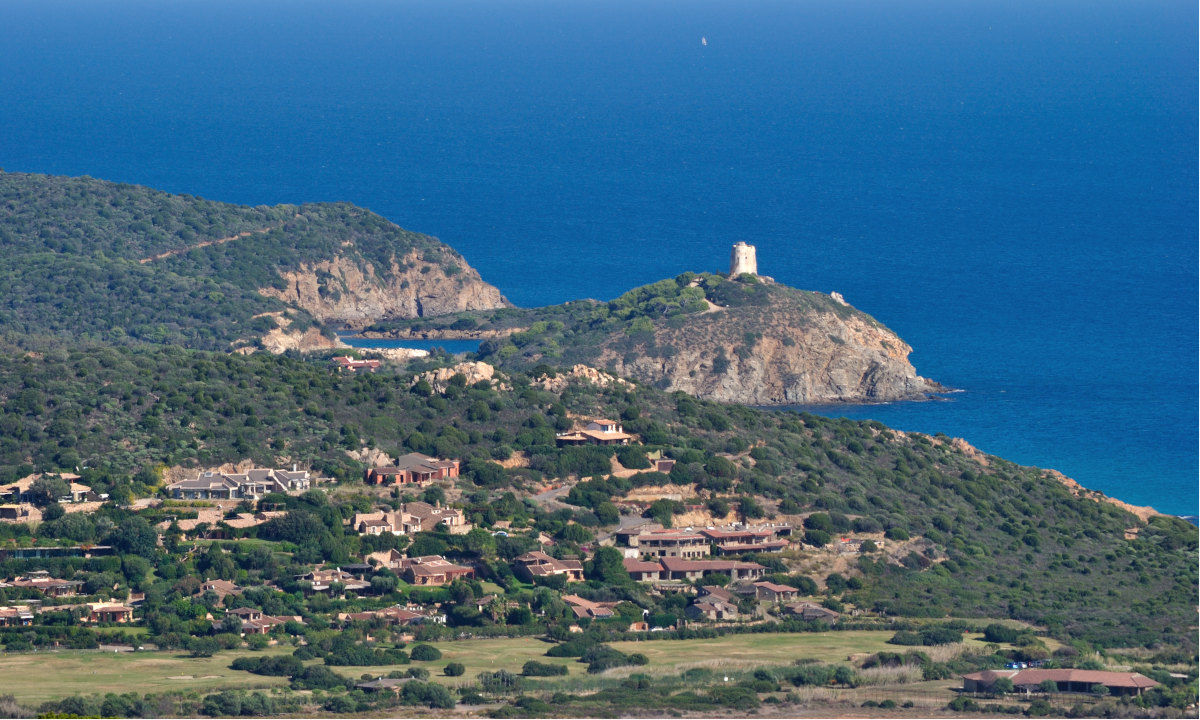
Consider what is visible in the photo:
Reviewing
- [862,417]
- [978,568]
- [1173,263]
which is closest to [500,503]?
[978,568]

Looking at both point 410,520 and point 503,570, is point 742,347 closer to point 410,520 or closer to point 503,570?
point 410,520

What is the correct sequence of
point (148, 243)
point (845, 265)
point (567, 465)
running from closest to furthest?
point (567, 465) → point (148, 243) → point (845, 265)

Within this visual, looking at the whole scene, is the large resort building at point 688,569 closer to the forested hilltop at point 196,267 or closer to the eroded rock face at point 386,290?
the forested hilltop at point 196,267

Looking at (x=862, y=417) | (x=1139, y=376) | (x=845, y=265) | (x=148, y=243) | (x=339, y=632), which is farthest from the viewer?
(x=845, y=265)

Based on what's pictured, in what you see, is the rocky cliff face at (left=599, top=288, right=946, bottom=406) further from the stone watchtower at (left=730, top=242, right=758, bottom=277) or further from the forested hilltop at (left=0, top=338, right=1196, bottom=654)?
the forested hilltop at (left=0, top=338, right=1196, bottom=654)

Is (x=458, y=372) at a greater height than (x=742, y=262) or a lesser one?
lesser

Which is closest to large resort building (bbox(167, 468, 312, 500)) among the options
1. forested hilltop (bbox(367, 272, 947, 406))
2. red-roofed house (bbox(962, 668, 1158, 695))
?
red-roofed house (bbox(962, 668, 1158, 695))

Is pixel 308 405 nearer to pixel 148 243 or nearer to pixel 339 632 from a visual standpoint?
pixel 339 632

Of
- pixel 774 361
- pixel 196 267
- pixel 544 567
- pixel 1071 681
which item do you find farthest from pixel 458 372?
pixel 196 267
